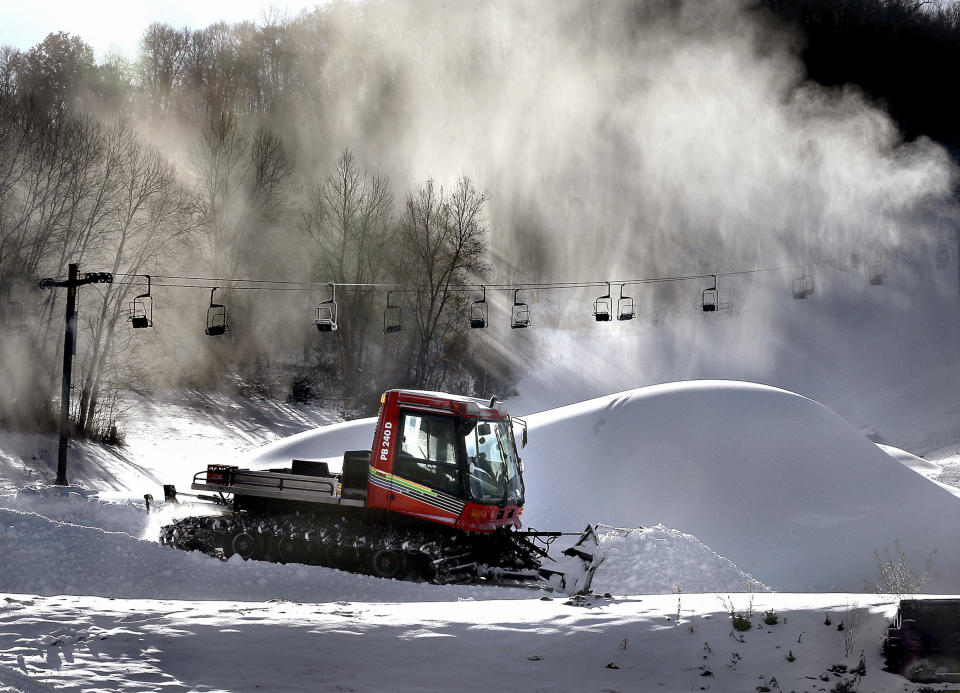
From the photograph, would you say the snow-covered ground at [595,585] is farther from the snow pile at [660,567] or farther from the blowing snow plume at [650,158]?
the blowing snow plume at [650,158]

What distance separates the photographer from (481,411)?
48.1ft

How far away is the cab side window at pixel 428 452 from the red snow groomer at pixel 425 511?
2 cm

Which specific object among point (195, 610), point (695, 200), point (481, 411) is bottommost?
point (195, 610)

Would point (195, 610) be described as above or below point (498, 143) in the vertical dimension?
below

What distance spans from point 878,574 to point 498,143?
56426 mm

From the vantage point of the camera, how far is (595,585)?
14.6 meters

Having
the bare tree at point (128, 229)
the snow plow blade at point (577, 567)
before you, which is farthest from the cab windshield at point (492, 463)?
the bare tree at point (128, 229)

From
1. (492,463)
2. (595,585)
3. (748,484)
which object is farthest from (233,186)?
(595,585)

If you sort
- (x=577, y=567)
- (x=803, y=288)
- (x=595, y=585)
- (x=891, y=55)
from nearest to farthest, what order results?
(x=595, y=585)
(x=577, y=567)
(x=803, y=288)
(x=891, y=55)

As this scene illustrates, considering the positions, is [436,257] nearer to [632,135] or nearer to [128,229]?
[128,229]

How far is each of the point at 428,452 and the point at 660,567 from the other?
4.36 m

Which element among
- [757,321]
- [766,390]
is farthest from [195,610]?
[757,321]

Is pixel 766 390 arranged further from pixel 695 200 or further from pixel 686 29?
pixel 686 29

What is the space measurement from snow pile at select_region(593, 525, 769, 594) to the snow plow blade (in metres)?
0.22
